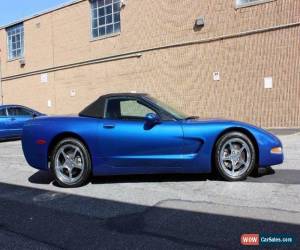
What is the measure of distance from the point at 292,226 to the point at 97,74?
18.5m

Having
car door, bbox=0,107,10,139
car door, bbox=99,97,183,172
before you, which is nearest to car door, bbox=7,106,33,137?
car door, bbox=0,107,10,139

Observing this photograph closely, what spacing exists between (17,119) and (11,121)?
244 mm

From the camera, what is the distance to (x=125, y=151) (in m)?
6.36

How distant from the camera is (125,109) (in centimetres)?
675

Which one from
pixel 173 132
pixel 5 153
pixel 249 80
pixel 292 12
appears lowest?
pixel 5 153

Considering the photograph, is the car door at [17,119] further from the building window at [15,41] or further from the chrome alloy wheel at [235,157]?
the building window at [15,41]

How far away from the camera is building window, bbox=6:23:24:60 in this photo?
2728cm

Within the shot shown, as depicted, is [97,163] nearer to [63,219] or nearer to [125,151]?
[125,151]

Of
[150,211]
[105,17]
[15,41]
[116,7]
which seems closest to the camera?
[150,211]

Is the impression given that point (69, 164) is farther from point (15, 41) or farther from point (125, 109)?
point (15, 41)

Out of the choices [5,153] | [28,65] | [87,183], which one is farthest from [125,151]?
[28,65]

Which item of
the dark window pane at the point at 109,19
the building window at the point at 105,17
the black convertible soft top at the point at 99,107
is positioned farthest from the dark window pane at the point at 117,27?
the black convertible soft top at the point at 99,107

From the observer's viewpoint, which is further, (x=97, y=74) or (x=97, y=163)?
(x=97, y=74)

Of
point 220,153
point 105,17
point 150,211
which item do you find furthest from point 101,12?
point 150,211
